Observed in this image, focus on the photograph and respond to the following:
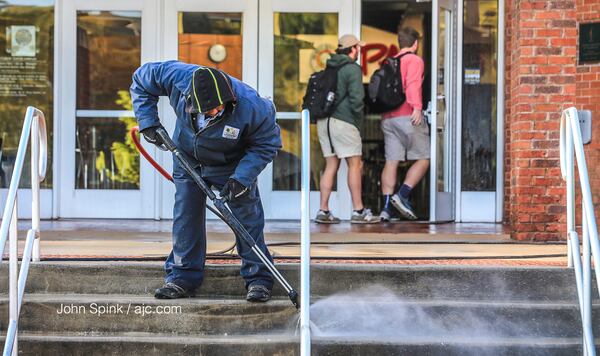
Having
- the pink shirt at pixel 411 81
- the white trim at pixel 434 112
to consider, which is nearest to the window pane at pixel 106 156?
the pink shirt at pixel 411 81

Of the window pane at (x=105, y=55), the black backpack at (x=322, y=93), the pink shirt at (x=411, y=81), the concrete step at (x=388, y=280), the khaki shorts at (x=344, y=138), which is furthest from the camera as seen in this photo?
the window pane at (x=105, y=55)

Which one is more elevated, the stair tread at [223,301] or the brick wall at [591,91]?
the brick wall at [591,91]

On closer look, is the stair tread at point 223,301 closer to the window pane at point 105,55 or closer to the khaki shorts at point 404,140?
the khaki shorts at point 404,140

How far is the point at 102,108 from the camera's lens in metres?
9.16

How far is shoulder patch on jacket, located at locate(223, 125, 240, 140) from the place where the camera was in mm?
4902

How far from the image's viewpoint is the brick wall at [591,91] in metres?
8.41

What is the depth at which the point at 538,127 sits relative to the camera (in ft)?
22.3

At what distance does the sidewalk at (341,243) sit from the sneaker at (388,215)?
0.24 meters

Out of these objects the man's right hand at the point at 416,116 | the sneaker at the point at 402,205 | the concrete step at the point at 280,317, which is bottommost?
the concrete step at the point at 280,317

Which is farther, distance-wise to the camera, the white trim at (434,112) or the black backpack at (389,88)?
the white trim at (434,112)

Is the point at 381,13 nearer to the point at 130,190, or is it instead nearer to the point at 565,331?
the point at 130,190

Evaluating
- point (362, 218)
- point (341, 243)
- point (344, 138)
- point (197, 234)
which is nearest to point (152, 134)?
point (197, 234)

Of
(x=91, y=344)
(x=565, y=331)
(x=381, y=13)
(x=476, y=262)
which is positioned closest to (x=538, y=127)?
(x=476, y=262)

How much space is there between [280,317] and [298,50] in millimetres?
4659
